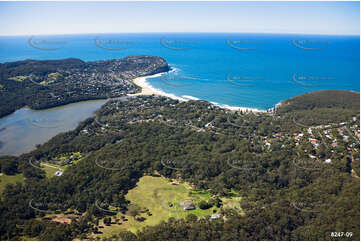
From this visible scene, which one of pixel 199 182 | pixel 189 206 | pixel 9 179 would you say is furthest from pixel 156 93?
pixel 189 206

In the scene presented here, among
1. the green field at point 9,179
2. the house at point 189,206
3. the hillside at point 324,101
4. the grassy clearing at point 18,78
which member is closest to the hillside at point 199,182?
the house at point 189,206

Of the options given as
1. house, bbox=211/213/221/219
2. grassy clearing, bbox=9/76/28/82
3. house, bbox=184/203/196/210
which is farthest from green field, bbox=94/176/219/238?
grassy clearing, bbox=9/76/28/82

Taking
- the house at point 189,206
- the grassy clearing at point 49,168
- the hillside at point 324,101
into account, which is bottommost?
the grassy clearing at point 49,168

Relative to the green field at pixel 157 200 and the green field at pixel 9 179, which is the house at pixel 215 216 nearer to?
the green field at pixel 157 200

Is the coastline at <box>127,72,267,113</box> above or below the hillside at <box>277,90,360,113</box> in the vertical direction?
below

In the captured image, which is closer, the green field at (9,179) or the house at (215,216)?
the house at (215,216)

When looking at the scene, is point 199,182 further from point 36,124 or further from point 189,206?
point 36,124

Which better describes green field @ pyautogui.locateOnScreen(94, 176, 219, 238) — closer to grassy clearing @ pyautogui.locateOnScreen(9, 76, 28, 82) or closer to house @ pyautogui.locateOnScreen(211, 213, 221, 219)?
house @ pyautogui.locateOnScreen(211, 213, 221, 219)
